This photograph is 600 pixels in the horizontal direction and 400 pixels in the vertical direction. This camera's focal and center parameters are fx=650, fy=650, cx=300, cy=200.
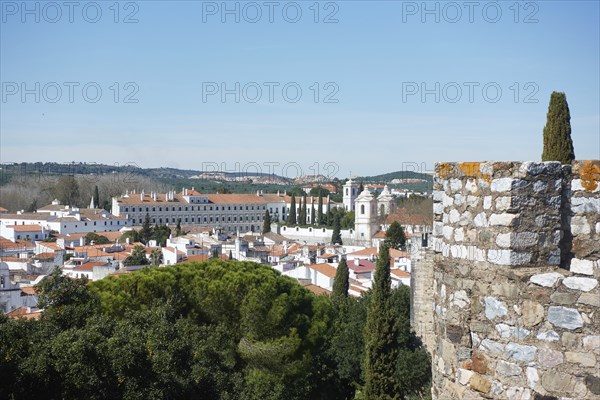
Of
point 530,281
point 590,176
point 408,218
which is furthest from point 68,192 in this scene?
point 590,176

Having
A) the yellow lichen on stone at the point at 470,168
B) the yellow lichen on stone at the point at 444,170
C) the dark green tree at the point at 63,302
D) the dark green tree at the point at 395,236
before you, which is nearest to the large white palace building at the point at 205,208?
the dark green tree at the point at 395,236

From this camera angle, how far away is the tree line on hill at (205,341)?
884 centimetres

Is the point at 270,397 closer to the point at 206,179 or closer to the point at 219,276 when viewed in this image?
the point at 219,276

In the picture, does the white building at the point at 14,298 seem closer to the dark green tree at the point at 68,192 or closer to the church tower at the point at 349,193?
the church tower at the point at 349,193

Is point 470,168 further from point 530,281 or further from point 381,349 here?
point 381,349

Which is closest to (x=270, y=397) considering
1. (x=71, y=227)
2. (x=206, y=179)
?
(x=71, y=227)

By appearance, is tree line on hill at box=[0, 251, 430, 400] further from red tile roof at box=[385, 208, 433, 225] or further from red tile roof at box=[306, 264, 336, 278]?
red tile roof at box=[385, 208, 433, 225]

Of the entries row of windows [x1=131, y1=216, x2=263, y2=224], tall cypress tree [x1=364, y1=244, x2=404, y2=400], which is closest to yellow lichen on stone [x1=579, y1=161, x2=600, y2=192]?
tall cypress tree [x1=364, y1=244, x2=404, y2=400]

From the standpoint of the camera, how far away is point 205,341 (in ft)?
42.3

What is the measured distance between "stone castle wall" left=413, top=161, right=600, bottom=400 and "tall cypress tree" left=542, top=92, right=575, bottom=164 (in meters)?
2.72

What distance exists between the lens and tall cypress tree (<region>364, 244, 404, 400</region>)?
17.6 meters

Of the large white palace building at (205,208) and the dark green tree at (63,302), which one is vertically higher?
the dark green tree at (63,302)

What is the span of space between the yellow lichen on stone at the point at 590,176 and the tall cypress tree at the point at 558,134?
271 cm

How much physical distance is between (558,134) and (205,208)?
94589 mm
